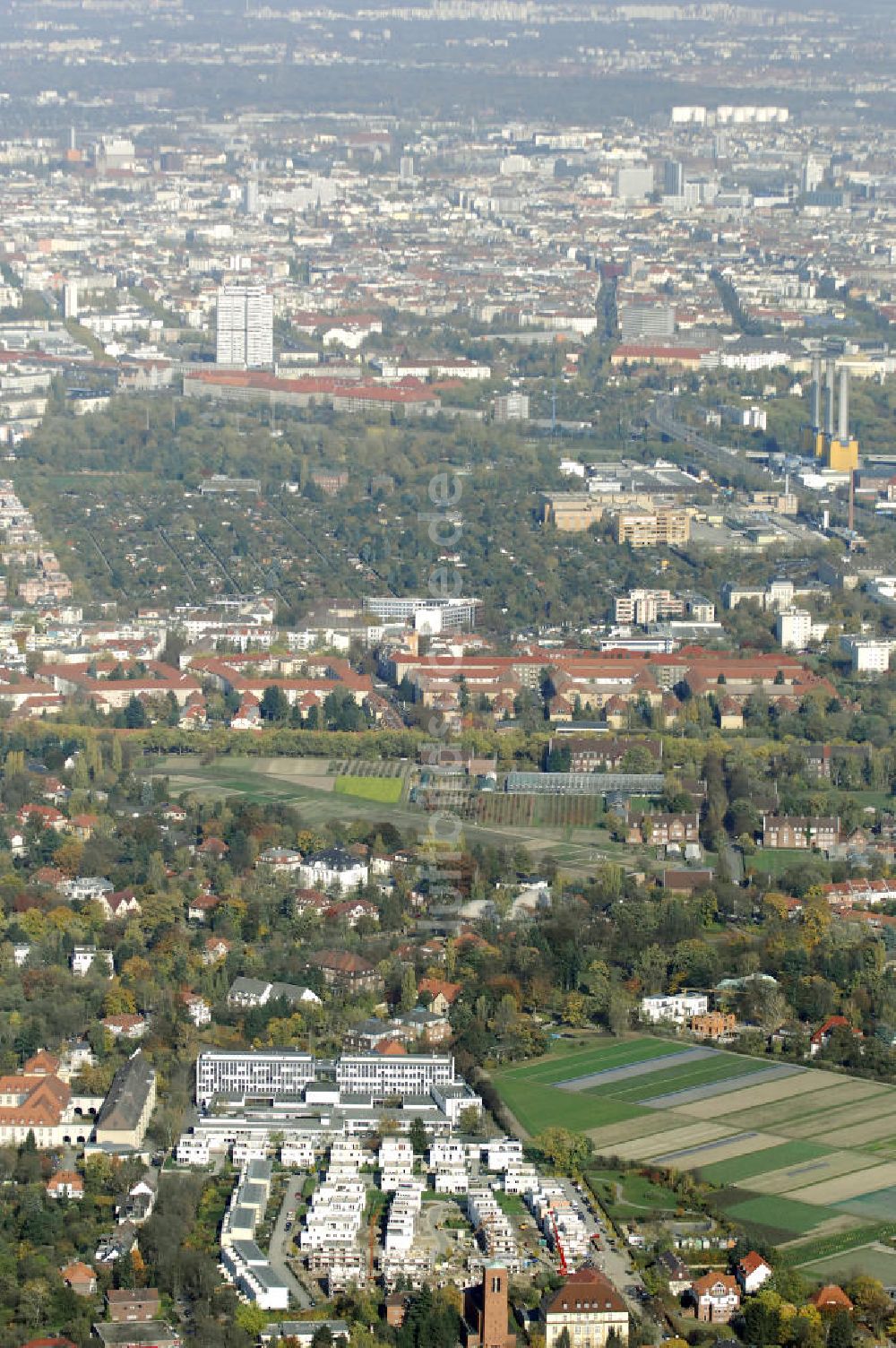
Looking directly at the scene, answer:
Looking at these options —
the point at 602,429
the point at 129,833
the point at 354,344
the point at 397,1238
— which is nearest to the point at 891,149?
the point at 354,344

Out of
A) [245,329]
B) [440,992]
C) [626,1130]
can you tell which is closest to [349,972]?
[440,992]

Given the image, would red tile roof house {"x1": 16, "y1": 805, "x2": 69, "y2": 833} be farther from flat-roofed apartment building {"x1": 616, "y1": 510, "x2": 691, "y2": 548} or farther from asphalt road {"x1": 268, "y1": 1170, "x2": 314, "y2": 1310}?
flat-roofed apartment building {"x1": 616, "y1": 510, "x2": 691, "y2": 548}

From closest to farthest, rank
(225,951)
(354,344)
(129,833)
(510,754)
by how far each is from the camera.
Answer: (225,951)
(129,833)
(510,754)
(354,344)

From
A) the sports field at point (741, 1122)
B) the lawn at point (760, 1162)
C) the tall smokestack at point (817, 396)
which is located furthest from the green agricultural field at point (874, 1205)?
the tall smokestack at point (817, 396)

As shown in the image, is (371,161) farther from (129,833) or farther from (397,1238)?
(397,1238)

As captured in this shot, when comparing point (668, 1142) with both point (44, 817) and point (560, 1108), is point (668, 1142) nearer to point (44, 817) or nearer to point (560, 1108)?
point (560, 1108)

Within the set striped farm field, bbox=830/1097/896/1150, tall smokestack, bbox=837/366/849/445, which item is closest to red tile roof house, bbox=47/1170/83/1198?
striped farm field, bbox=830/1097/896/1150
